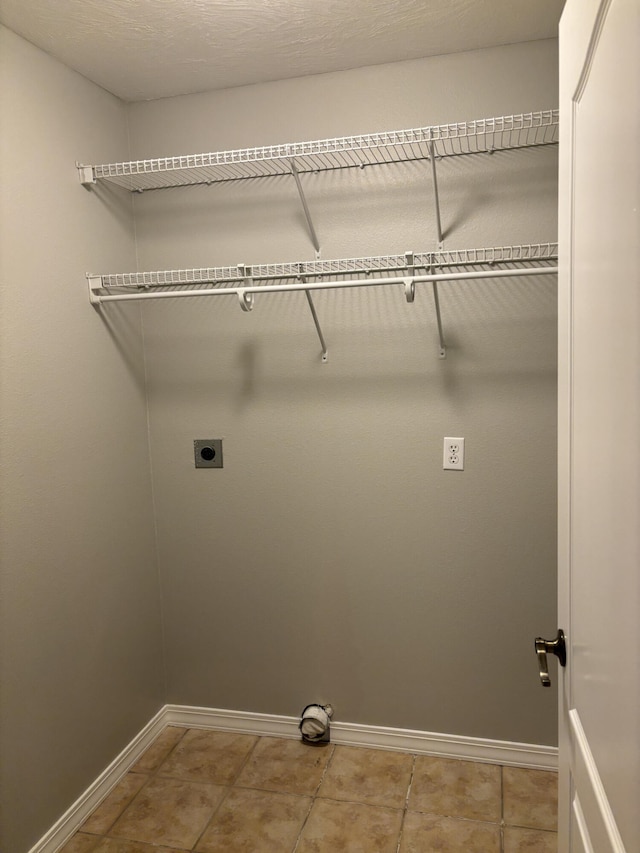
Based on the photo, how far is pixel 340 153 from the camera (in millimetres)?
2088

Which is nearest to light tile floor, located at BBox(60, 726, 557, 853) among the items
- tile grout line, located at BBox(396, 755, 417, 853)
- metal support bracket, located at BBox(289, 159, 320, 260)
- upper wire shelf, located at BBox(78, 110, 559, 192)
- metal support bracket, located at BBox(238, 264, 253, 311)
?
tile grout line, located at BBox(396, 755, 417, 853)

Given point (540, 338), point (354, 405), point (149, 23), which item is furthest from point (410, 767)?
point (149, 23)

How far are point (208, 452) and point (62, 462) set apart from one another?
1.89 feet

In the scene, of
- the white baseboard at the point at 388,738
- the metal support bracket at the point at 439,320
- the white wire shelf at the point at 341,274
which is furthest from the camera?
the white baseboard at the point at 388,738

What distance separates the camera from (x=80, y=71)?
206 centimetres

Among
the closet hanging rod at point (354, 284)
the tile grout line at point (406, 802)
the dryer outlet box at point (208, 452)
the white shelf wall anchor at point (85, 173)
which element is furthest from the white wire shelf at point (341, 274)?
the tile grout line at point (406, 802)

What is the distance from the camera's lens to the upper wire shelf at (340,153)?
1.81 meters

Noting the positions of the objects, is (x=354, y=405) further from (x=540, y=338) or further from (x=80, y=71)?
(x=80, y=71)

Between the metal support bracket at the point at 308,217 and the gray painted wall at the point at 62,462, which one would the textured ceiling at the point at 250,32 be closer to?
the gray painted wall at the point at 62,462

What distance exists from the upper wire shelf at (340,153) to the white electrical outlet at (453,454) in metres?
Result: 0.91

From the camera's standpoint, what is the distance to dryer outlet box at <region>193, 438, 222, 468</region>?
7.91 feet

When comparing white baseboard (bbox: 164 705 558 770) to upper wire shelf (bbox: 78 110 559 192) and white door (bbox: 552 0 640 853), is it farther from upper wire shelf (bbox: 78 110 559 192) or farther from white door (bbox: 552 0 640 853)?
upper wire shelf (bbox: 78 110 559 192)

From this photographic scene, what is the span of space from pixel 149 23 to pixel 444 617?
6.79 ft

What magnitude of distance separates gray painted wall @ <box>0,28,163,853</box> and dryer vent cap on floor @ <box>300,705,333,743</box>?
0.62 m
